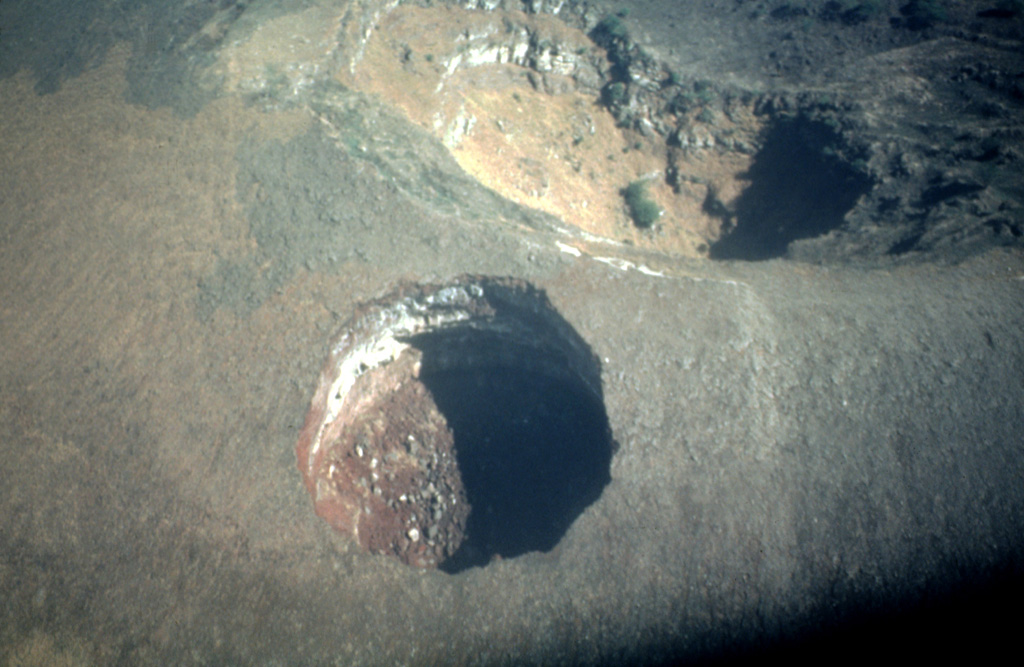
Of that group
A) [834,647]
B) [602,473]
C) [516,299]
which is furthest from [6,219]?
[834,647]

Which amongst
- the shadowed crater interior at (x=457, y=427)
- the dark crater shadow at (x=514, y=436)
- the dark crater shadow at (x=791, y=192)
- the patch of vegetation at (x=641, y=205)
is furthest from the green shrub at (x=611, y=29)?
the dark crater shadow at (x=514, y=436)

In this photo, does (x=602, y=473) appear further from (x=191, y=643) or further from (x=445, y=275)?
(x=191, y=643)

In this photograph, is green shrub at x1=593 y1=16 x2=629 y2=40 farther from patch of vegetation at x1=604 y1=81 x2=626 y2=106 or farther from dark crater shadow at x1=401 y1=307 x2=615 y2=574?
dark crater shadow at x1=401 y1=307 x2=615 y2=574

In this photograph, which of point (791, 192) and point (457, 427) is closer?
point (457, 427)

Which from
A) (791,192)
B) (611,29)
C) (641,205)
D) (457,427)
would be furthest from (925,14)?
(457,427)

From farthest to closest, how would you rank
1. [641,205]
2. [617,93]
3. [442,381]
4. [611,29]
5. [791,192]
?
1. [611,29]
2. [617,93]
3. [641,205]
4. [791,192]
5. [442,381]

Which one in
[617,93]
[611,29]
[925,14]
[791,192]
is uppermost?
[611,29]

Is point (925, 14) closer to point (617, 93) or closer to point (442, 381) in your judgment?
point (617, 93)
